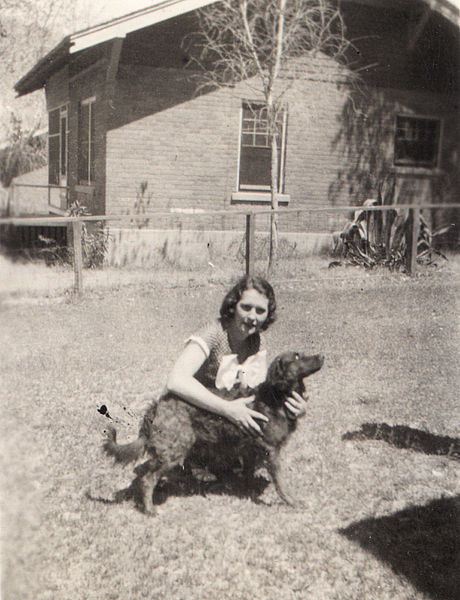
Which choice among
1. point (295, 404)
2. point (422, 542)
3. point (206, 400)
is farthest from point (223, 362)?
point (422, 542)

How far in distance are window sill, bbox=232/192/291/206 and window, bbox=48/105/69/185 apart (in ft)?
14.8

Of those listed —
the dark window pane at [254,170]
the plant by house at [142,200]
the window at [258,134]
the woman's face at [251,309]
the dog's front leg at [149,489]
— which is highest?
the window at [258,134]

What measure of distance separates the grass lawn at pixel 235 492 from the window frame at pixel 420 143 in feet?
21.1

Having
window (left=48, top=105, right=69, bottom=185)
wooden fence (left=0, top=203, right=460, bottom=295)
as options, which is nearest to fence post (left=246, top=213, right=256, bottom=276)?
wooden fence (left=0, top=203, right=460, bottom=295)

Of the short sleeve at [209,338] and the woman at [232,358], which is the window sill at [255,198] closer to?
the woman at [232,358]

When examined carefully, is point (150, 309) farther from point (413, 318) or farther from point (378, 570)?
point (378, 570)

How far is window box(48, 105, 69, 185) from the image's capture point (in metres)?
13.7

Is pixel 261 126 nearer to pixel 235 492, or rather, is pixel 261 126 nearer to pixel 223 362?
pixel 223 362

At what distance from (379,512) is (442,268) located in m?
7.04

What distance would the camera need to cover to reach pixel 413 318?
6.72 m

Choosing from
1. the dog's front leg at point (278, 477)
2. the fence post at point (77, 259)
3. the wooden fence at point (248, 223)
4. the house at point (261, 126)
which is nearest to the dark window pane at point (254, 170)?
the house at point (261, 126)

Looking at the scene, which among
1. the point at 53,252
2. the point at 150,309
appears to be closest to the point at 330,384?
the point at 150,309

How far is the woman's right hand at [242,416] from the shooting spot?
2840mm

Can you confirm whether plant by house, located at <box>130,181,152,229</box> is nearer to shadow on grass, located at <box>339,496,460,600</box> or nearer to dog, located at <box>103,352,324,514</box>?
dog, located at <box>103,352,324,514</box>
